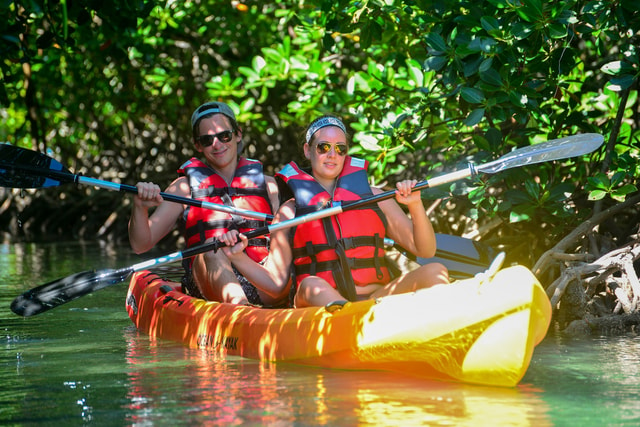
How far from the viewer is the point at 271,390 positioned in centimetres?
371

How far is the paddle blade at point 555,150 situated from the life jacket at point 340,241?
0.59 metres

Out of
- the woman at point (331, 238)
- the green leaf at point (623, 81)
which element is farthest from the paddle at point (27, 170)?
the green leaf at point (623, 81)

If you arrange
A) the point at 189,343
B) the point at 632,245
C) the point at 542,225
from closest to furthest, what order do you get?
1. the point at 189,343
2. the point at 632,245
3. the point at 542,225

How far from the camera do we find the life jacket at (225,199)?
5.21 m

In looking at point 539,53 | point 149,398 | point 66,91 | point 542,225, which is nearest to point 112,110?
point 66,91

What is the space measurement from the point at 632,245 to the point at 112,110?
10.5 meters

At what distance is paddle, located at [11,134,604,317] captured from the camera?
4434 mm

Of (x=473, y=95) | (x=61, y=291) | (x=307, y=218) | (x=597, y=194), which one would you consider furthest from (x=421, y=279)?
(x=61, y=291)

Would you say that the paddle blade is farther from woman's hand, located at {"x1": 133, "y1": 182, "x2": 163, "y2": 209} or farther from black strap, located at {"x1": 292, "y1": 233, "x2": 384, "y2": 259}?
woman's hand, located at {"x1": 133, "y1": 182, "x2": 163, "y2": 209}

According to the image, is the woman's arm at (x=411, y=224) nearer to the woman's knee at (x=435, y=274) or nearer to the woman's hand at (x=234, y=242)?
the woman's knee at (x=435, y=274)

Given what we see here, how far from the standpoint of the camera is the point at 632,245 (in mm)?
Result: 5363

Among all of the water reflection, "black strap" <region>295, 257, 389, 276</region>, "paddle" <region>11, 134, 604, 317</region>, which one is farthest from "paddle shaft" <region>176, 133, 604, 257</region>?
the water reflection

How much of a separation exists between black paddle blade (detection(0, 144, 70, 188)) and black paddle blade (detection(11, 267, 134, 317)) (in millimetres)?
695

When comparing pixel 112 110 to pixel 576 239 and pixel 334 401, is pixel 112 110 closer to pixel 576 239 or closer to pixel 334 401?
pixel 576 239
